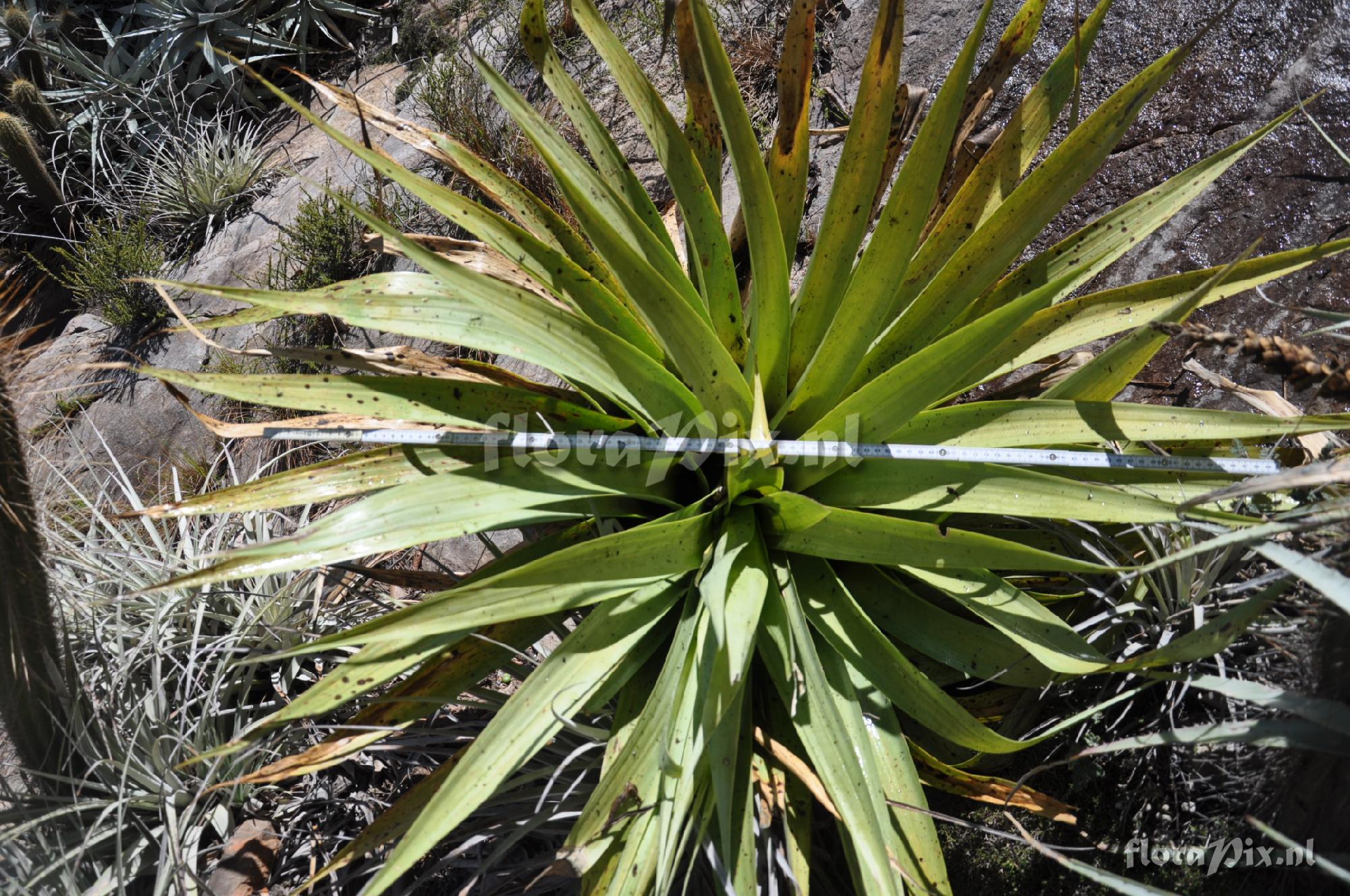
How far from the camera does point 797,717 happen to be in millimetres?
1676

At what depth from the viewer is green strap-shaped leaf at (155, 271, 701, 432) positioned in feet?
5.57

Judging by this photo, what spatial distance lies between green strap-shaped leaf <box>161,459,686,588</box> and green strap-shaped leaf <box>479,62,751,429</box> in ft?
0.82

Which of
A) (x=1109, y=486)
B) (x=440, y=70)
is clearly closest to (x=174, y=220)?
(x=440, y=70)

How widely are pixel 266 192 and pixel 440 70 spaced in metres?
1.26

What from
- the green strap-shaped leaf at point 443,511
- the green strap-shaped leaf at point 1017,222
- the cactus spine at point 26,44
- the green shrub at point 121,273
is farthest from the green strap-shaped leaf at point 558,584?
the cactus spine at point 26,44

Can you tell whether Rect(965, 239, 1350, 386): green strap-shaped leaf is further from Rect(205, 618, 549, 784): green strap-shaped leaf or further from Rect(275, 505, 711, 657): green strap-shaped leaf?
Rect(205, 618, 549, 784): green strap-shaped leaf

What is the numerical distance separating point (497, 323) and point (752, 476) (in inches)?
24.9

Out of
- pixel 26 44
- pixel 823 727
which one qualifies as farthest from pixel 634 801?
pixel 26 44

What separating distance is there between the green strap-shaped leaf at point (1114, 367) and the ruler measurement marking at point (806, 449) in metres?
0.13

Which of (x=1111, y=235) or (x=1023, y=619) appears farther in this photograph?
(x=1111, y=235)

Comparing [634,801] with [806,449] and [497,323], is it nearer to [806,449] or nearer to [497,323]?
[806,449]

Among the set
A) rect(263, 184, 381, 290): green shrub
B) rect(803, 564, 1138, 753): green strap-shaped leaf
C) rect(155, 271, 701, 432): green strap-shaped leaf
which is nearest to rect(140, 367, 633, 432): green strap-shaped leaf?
rect(155, 271, 701, 432): green strap-shaped leaf

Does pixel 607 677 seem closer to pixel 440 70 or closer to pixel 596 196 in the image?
pixel 596 196

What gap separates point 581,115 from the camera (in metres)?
2.01
